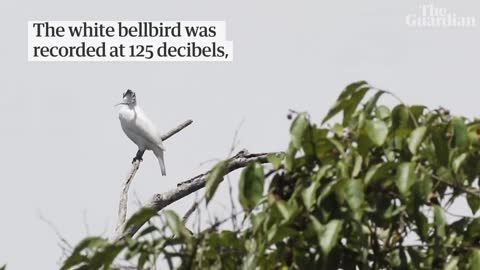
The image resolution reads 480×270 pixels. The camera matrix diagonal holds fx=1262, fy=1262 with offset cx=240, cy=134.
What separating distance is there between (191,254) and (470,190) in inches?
24.1

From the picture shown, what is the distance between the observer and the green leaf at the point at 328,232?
2327 mm

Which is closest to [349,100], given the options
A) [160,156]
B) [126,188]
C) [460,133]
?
[460,133]

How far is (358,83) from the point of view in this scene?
2594 millimetres

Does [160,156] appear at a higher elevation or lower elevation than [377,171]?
lower

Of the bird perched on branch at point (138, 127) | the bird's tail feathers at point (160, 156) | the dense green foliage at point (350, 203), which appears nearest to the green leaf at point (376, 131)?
the dense green foliage at point (350, 203)

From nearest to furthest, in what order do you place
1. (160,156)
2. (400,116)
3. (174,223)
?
(174,223), (400,116), (160,156)

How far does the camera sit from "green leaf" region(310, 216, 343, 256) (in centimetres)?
233

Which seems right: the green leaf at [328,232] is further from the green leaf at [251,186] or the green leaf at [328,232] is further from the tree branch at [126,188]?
the tree branch at [126,188]

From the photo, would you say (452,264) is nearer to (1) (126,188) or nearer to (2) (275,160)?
(2) (275,160)

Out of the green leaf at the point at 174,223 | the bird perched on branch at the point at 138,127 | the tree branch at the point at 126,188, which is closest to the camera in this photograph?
the green leaf at the point at 174,223

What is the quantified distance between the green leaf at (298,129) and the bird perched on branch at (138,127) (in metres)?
10.2

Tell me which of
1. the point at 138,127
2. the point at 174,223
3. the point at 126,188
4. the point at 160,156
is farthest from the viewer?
the point at 138,127

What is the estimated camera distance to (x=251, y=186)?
2.47 m

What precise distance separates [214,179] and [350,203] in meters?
0.28
